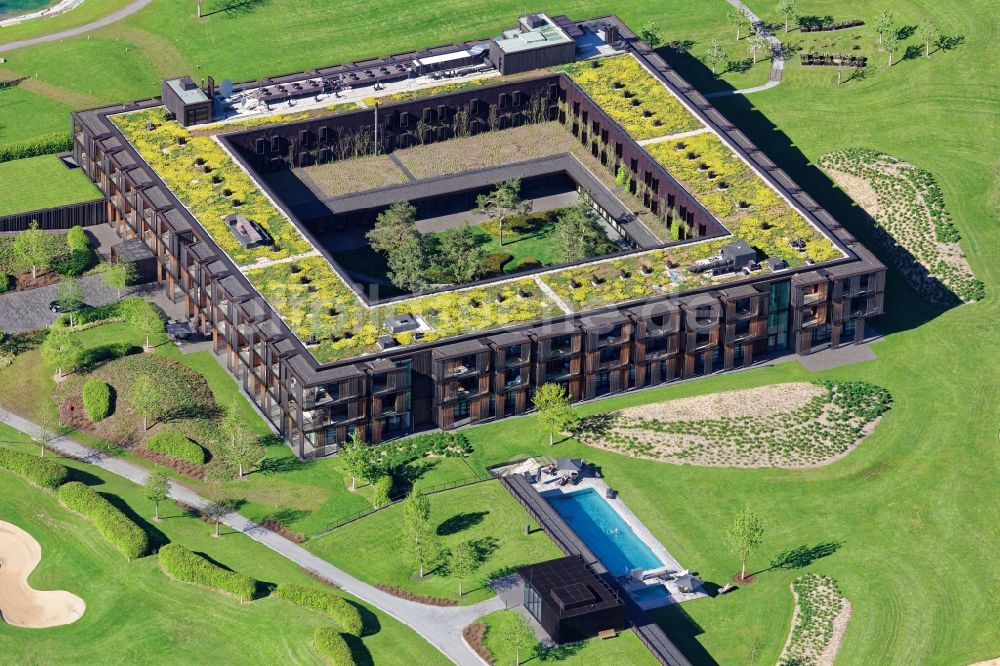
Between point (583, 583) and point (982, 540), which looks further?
point (982, 540)

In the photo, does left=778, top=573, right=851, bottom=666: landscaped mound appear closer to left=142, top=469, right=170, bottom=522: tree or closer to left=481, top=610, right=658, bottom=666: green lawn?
left=481, top=610, right=658, bottom=666: green lawn

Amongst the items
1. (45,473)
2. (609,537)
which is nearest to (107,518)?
(45,473)

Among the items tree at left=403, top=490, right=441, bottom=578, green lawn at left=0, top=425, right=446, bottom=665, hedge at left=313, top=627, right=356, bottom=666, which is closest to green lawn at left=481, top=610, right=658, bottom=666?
green lawn at left=0, top=425, right=446, bottom=665

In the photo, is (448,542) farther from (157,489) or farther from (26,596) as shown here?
(26,596)

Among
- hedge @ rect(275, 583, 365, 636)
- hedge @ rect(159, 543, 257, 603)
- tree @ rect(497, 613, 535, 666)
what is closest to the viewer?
tree @ rect(497, 613, 535, 666)

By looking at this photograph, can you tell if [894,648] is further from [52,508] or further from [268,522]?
[52,508]

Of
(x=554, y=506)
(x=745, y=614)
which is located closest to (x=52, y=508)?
(x=554, y=506)

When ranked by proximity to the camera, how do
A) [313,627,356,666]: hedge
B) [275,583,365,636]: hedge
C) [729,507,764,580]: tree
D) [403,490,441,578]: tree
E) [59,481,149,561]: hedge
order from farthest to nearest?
[59,481,149,561]: hedge
[403,490,441,578]: tree
[729,507,764,580]: tree
[275,583,365,636]: hedge
[313,627,356,666]: hedge
